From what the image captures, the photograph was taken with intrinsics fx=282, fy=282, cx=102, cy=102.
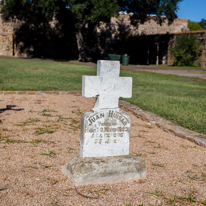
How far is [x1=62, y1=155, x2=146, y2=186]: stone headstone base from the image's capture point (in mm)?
2816

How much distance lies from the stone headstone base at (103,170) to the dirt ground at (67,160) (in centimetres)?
7

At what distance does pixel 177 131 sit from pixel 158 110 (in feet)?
4.95

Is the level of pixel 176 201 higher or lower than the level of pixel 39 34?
lower

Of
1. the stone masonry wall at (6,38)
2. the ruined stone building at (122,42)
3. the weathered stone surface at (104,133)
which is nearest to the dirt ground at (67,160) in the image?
the weathered stone surface at (104,133)

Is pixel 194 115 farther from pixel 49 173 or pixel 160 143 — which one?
pixel 49 173

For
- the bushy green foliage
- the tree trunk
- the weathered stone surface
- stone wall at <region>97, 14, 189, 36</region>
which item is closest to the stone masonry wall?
the tree trunk

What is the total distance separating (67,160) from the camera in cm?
340

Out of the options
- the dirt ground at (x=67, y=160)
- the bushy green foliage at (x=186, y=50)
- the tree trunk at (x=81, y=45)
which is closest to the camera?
the dirt ground at (x=67, y=160)

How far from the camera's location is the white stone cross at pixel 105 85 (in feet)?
9.68

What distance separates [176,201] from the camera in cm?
254

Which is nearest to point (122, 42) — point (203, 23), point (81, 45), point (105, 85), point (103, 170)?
point (81, 45)

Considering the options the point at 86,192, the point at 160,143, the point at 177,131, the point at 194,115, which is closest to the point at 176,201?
the point at 86,192

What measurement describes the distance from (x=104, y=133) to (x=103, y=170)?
386 millimetres

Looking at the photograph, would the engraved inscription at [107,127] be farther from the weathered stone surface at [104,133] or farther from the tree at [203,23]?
the tree at [203,23]
